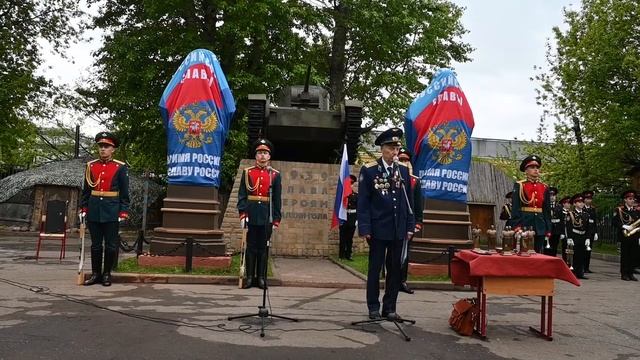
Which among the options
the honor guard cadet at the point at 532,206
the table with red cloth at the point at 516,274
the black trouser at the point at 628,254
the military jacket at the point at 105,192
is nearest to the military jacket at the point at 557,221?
the black trouser at the point at 628,254

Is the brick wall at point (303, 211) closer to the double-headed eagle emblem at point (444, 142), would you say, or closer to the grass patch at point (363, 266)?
the grass patch at point (363, 266)

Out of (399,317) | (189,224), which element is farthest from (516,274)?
(189,224)

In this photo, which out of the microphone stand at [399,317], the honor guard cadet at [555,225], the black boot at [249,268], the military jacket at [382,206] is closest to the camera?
the microphone stand at [399,317]

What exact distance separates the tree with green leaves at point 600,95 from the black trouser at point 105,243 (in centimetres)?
1700

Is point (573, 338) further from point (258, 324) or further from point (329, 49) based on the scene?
point (329, 49)

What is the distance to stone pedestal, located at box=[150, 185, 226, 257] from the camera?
389 inches

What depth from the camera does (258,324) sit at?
19.7 ft

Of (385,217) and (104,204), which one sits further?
(104,204)

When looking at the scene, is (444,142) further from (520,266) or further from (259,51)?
(259,51)

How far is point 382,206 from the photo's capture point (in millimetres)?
6457

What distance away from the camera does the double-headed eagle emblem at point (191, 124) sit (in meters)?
10.2

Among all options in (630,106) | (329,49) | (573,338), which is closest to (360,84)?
(329,49)

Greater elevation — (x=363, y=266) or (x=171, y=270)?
(x=363, y=266)

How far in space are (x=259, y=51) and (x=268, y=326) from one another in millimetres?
17255
